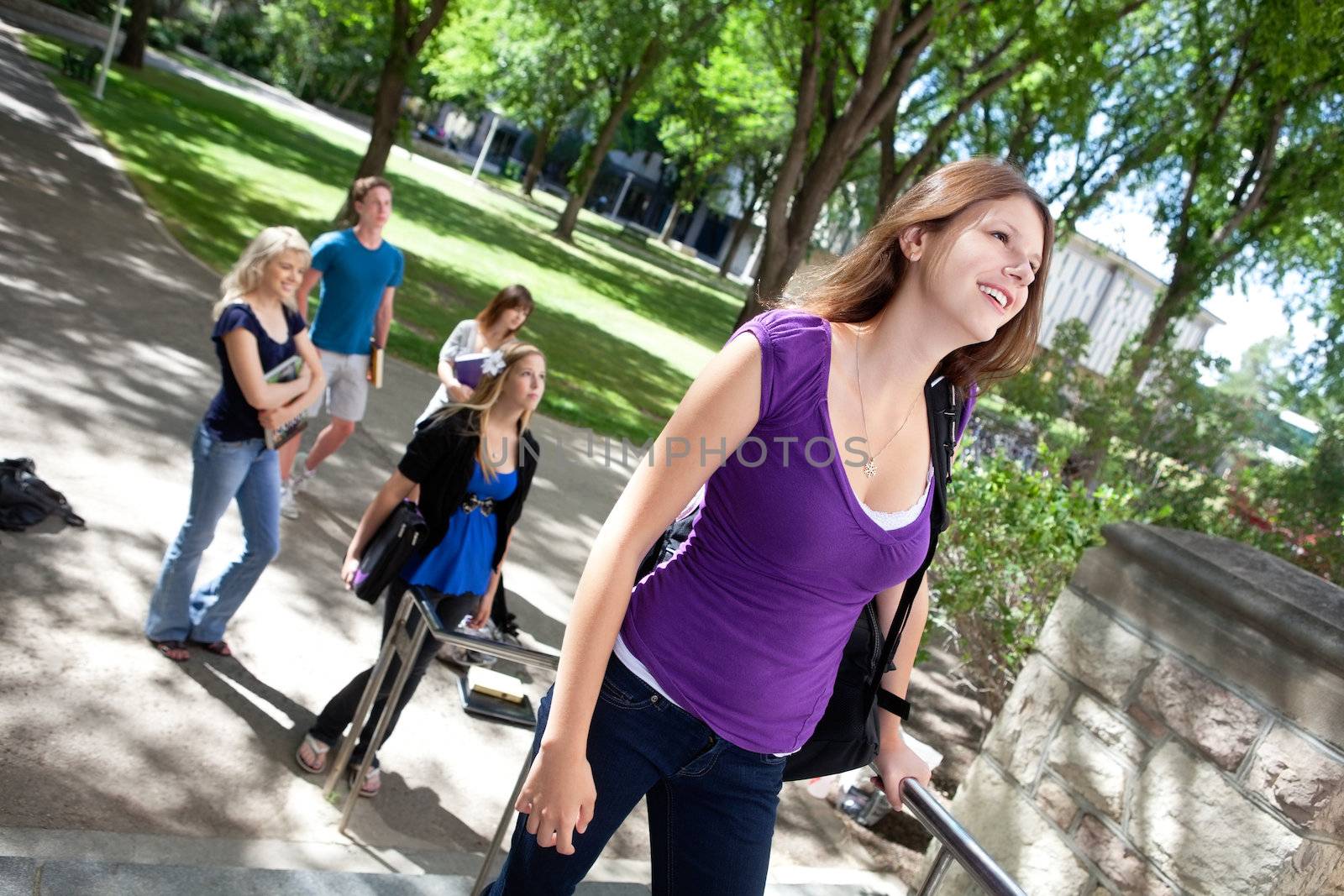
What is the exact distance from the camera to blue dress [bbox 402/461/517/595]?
444cm

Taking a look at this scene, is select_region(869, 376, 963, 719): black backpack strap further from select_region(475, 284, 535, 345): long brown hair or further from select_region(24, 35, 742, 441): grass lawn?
select_region(24, 35, 742, 441): grass lawn

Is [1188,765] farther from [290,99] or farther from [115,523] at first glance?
[290,99]

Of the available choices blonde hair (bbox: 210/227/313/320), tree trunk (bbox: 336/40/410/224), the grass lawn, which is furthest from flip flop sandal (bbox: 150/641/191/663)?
tree trunk (bbox: 336/40/410/224)

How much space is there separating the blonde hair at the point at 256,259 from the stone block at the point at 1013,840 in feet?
11.8

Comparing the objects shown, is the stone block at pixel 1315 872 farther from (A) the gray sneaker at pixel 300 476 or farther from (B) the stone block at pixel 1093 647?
(A) the gray sneaker at pixel 300 476

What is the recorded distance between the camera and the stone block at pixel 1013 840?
12.8 feet

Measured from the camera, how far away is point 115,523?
Result: 228 inches

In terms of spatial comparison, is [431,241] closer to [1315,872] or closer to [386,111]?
[386,111]

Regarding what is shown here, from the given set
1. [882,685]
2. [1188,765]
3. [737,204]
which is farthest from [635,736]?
[737,204]

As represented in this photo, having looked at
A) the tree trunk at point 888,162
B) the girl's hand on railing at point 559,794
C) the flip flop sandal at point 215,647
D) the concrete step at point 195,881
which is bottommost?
the flip flop sandal at point 215,647

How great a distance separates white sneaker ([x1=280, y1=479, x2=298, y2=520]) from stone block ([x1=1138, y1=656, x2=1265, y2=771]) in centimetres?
501

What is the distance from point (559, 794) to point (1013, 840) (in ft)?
9.11

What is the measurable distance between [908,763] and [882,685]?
0.22 m

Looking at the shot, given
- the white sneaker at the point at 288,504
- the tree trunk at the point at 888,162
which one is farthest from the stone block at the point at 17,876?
the tree trunk at the point at 888,162
